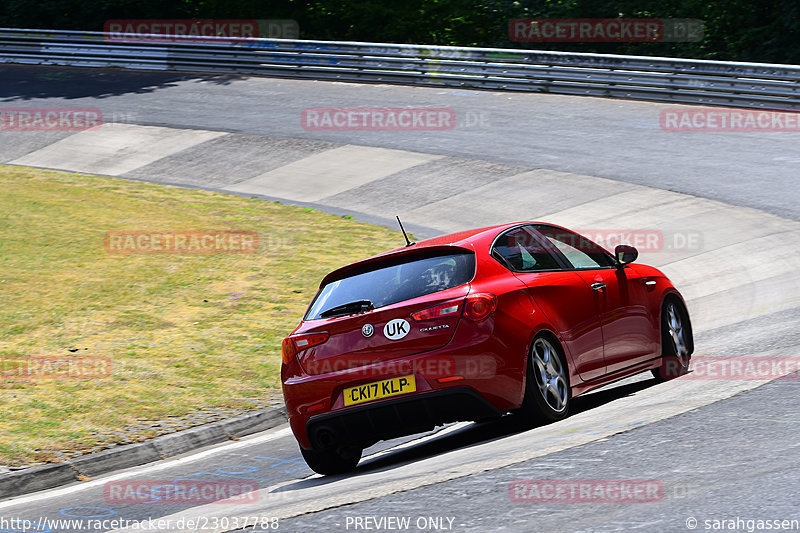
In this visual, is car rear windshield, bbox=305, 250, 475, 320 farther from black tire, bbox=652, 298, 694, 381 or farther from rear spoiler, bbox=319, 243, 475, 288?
black tire, bbox=652, 298, 694, 381

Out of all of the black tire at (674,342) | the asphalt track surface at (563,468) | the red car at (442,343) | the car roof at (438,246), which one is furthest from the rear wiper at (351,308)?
the black tire at (674,342)

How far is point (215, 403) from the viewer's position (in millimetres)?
9953

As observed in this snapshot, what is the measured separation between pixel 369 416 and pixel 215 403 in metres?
3.19

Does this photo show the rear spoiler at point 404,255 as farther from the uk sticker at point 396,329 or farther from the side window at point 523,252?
the uk sticker at point 396,329

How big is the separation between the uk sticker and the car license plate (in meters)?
0.28

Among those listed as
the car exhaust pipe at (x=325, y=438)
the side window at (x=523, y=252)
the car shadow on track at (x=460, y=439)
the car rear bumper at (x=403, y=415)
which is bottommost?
the car shadow on track at (x=460, y=439)

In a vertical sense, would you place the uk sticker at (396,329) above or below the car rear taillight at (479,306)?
below

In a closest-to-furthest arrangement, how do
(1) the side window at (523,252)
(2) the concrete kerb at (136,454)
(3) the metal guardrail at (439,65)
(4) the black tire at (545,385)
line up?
1. (4) the black tire at (545,385)
2. (1) the side window at (523,252)
3. (2) the concrete kerb at (136,454)
4. (3) the metal guardrail at (439,65)

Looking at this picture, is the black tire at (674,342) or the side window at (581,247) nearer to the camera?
the side window at (581,247)

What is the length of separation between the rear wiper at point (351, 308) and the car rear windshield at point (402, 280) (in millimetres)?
41

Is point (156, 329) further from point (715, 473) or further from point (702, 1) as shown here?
point (702, 1)

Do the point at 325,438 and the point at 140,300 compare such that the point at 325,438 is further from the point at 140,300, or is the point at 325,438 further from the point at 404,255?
the point at 140,300

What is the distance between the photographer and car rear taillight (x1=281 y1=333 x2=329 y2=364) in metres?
7.43

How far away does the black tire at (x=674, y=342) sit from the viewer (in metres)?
9.03
